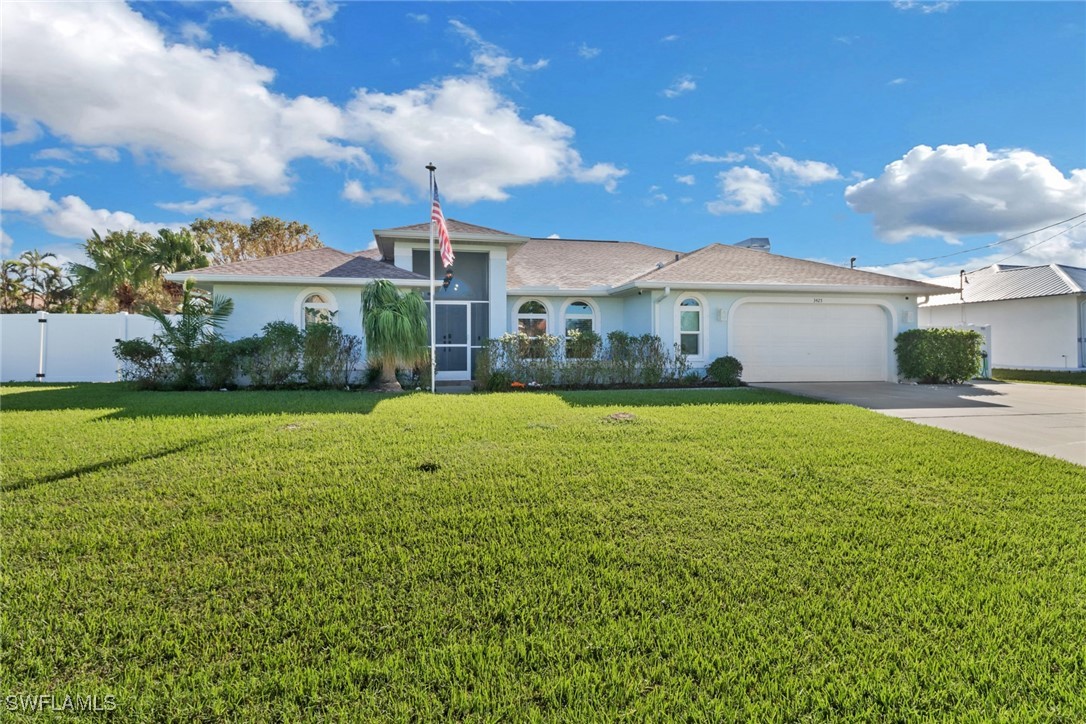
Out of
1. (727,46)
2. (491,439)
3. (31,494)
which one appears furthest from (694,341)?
(31,494)

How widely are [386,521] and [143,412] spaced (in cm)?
698

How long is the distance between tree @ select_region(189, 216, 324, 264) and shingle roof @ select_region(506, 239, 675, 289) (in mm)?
20242

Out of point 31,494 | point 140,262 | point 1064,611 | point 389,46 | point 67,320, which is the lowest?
point 1064,611

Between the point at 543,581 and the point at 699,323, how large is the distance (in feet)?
42.1

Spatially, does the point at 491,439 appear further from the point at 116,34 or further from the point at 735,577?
the point at 116,34

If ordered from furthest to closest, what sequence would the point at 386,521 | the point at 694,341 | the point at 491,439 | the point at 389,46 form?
1. the point at 694,341
2. the point at 389,46
3. the point at 491,439
4. the point at 386,521

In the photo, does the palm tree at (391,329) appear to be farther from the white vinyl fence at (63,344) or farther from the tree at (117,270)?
the tree at (117,270)

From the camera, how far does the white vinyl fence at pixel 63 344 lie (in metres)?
15.4

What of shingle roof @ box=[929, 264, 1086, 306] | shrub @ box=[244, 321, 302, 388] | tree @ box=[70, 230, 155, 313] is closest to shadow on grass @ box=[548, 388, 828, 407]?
shrub @ box=[244, 321, 302, 388]

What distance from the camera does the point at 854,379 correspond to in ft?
51.6

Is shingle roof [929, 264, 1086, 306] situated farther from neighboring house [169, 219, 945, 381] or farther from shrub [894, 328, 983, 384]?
neighboring house [169, 219, 945, 381]

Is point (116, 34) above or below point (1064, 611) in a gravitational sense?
above

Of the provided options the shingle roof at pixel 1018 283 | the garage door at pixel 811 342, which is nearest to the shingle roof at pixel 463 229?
the garage door at pixel 811 342

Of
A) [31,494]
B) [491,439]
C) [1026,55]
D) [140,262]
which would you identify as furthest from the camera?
[140,262]
